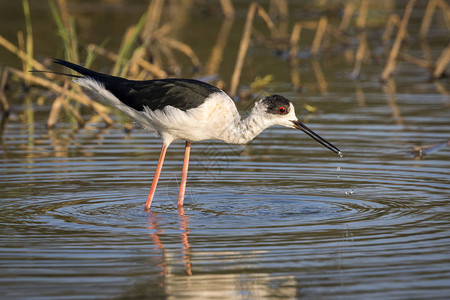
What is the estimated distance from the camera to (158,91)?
8.73 metres

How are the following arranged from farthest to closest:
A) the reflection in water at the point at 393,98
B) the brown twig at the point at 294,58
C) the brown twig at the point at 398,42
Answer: the brown twig at the point at 294,58, the brown twig at the point at 398,42, the reflection in water at the point at 393,98

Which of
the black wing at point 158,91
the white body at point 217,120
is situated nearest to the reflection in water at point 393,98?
the white body at point 217,120

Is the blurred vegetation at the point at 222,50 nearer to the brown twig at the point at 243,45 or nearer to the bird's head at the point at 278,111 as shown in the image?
the brown twig at the point at 243,45

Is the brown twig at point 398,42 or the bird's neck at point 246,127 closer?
the bird's neck at point 246,127

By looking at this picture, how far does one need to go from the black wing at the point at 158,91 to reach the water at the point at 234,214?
1.03m

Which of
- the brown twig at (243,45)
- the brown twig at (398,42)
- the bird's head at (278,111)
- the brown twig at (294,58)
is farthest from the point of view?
the brown twig at (294,58)

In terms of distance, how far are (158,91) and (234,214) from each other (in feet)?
5.13

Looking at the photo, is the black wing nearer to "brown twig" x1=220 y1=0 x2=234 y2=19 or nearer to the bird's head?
the bird's head

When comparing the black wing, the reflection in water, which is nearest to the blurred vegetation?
the reflection in water

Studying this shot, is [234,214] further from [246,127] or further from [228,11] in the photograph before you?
[228,11]

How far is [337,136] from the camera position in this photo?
39.8 ft

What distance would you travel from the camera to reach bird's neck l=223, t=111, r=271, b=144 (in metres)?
8.52

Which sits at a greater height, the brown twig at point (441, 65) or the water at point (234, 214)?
the brown twig at point (441, 65)

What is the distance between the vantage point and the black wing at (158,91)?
27.7 feet
